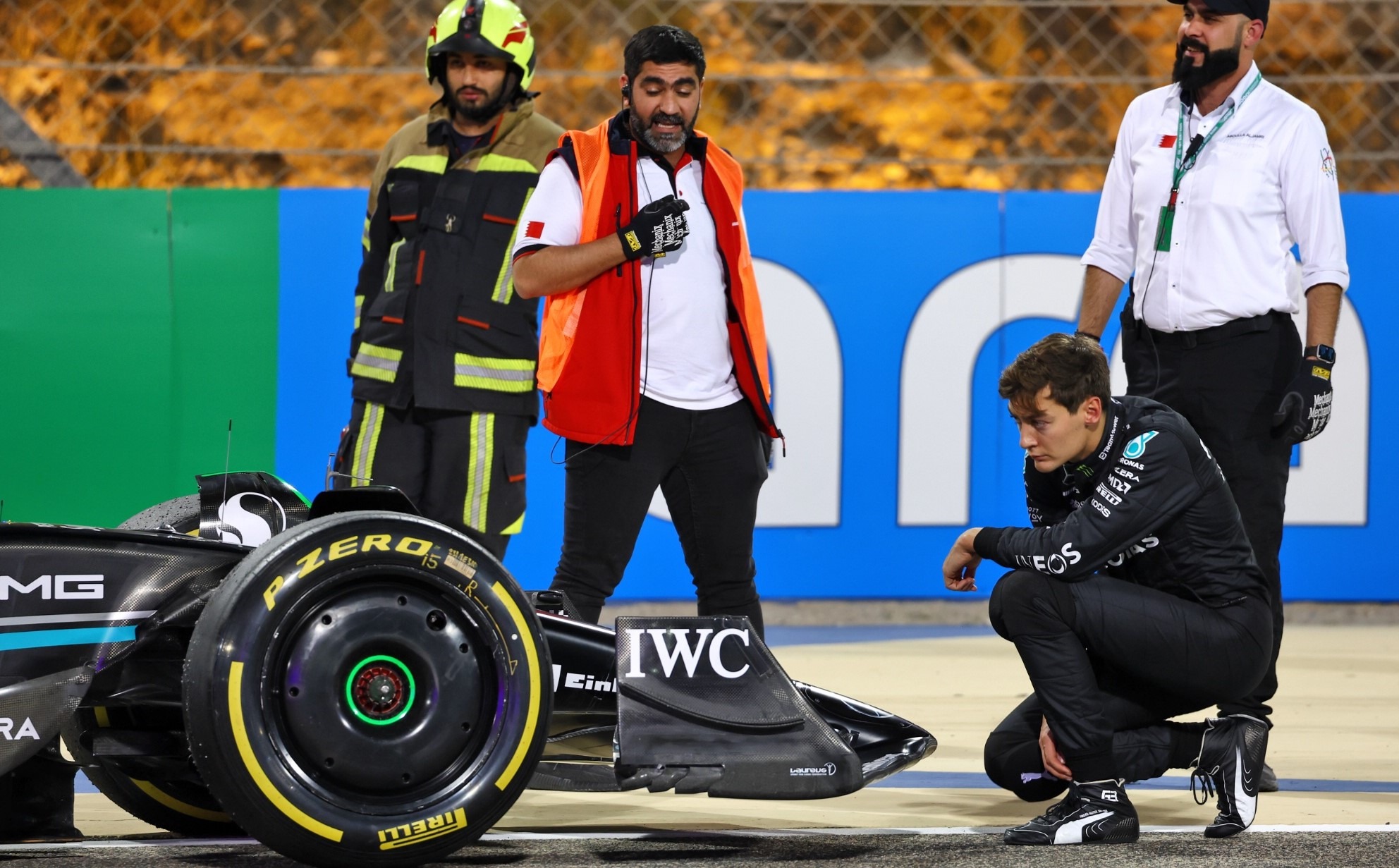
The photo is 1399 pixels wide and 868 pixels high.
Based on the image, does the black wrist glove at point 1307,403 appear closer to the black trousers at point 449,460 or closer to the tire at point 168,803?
the black trousers at point 449,460

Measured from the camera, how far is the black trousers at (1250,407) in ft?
13.8

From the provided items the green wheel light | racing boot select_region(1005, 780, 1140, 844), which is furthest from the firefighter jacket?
racing boot select_region(1005, 780, 1140, 844)

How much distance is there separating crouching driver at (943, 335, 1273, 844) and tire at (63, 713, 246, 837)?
5.11ft

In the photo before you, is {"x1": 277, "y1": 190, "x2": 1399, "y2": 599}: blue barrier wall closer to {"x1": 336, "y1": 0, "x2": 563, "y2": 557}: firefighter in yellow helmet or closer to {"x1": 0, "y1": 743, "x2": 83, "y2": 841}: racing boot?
{"x1": 336, "y1": 0, "x2": 563, "y2": 557}: firefighter in yellow helmet

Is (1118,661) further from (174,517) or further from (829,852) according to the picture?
(174,517)

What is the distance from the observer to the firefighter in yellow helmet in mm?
4492

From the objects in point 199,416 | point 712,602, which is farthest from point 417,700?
point 199,416

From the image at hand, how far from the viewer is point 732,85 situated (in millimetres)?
9266

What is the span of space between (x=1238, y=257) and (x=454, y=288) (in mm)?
1901

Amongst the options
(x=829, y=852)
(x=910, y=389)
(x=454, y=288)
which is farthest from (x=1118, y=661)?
(x=910, y=389)

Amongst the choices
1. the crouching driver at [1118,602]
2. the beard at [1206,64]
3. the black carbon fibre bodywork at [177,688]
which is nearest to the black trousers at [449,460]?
the black carbon fibre bodywork at [177,688]

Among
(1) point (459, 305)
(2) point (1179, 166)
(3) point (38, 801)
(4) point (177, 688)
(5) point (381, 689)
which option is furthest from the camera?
(1) point (459, 305)

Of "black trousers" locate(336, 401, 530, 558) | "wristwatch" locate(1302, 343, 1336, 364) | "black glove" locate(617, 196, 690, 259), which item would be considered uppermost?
"black glove" locate(617, 196, 690, 259)

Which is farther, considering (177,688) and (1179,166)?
(1179,166)
